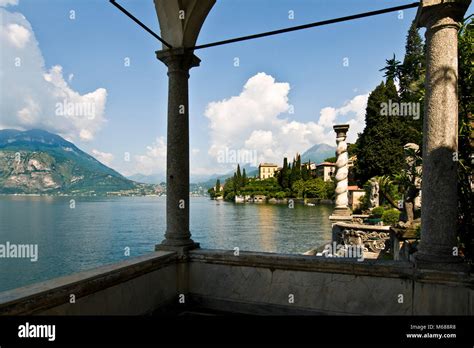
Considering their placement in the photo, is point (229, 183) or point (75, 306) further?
point (229, 183)

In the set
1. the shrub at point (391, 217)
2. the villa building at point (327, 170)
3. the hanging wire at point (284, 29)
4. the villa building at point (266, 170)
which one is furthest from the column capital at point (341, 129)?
the villa building at point (266, 170)

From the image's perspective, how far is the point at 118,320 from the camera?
10.3 ft

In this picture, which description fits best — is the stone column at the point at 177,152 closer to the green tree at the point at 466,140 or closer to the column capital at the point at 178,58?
the column capital at the point at 178,58

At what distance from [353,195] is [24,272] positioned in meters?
34.3

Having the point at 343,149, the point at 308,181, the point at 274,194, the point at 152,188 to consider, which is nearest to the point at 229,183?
the point at 274,194

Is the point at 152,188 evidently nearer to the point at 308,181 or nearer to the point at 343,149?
the point at 308,181

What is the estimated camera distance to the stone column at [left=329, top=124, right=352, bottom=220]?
40.4 feet

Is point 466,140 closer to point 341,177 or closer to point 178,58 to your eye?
point 178,58

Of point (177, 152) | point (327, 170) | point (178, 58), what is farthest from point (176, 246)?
point (327, 170)

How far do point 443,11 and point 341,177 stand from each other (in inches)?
393

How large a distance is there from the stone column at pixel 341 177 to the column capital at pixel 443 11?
9.23 meters

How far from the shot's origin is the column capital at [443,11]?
3.09 metres

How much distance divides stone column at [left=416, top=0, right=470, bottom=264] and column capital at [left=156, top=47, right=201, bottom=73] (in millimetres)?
2748

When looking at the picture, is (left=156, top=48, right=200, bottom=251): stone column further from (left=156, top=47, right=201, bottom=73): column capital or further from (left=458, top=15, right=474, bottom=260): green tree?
(left=458, top=15, right=474, bottom=260): green tree
